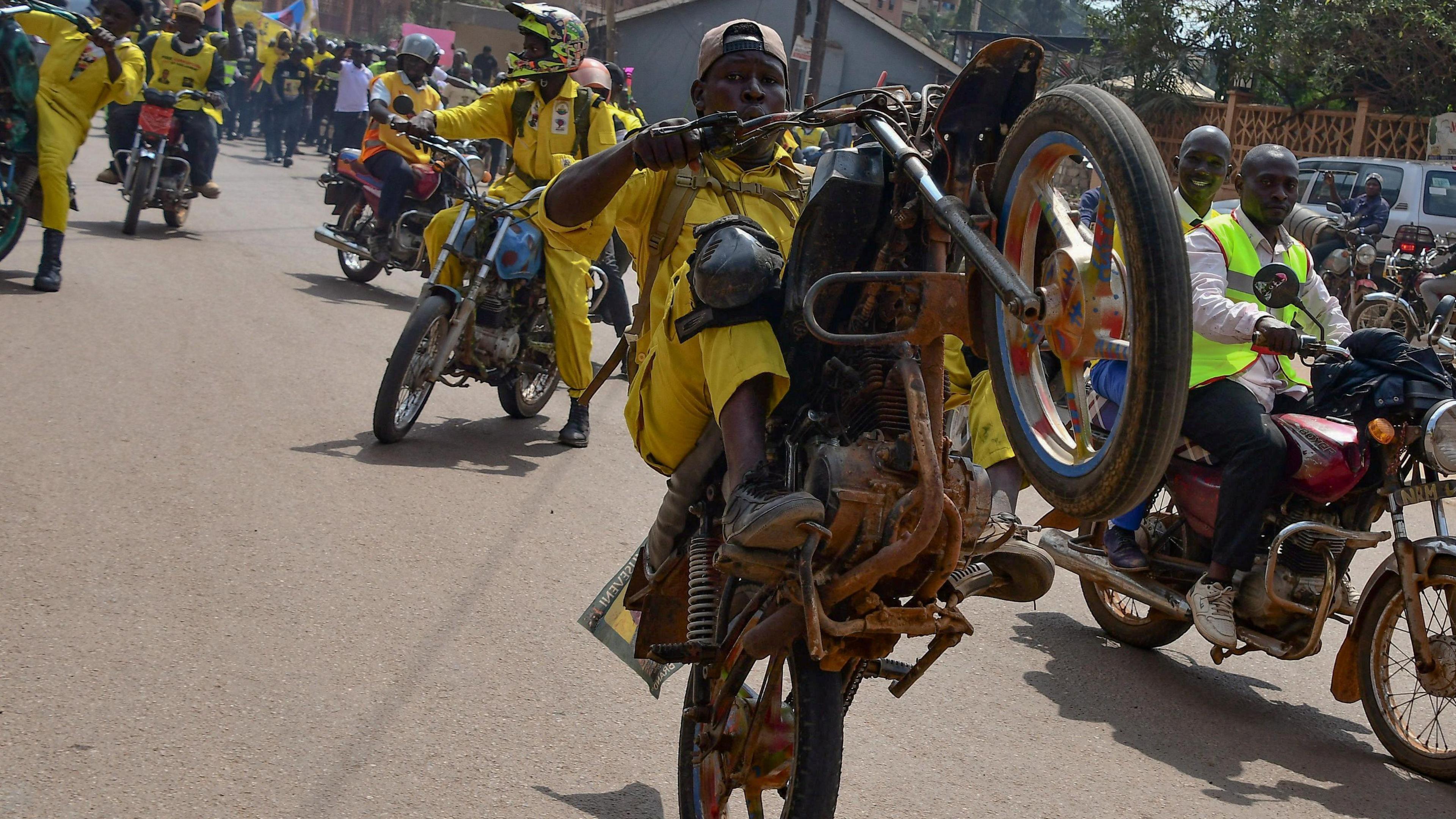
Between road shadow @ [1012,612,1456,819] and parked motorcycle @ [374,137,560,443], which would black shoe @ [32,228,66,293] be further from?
road shadow @ [1012,612,1456,819]

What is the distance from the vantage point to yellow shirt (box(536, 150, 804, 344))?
12.5 ft

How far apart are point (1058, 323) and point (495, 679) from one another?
7.33 feet

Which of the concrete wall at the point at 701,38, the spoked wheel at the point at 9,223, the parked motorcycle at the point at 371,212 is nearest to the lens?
the spoked wheel at the point at 9,223

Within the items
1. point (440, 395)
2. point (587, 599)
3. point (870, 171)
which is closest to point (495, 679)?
point (587, 599)

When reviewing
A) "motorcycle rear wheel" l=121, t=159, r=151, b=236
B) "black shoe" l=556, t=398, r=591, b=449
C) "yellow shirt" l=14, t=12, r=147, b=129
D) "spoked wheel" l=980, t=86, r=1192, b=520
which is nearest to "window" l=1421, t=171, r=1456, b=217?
"black shoe" l=556, t=398, r=591, b=449

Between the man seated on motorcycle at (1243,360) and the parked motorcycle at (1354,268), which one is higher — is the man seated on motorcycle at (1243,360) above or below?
below

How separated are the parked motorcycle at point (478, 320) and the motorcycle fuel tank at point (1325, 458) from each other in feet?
11.9

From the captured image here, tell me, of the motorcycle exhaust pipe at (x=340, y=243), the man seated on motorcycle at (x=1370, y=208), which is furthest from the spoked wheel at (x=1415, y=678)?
the man seated on motorcycle at (x=1370, y=208)

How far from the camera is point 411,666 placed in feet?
13.6

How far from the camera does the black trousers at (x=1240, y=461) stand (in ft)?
15.0

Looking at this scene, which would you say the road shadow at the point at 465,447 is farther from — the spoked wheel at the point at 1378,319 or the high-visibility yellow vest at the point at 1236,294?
the spoked wheel at the point at 1378,319

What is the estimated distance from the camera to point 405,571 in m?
4.99

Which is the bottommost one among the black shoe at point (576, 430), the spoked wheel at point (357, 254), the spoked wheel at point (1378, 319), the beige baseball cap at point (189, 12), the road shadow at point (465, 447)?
the road shadow at point (465, 447)

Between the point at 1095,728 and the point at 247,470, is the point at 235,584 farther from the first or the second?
the point at 1095,728
